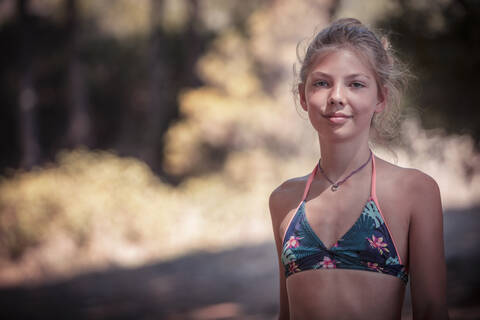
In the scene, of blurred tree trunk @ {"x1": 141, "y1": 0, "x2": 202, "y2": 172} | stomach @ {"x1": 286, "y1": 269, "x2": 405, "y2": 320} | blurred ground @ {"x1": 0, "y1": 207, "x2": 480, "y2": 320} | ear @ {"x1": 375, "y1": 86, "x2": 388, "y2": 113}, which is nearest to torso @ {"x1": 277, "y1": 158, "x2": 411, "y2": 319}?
stomach @ {"x1": 286, "y1": 269, "x2": 405, "y2": 320}

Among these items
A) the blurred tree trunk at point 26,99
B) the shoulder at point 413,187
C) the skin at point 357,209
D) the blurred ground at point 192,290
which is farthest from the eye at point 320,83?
the blurred tree trunk at point 26,99

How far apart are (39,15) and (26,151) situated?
2887 millimetres

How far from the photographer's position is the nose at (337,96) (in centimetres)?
109

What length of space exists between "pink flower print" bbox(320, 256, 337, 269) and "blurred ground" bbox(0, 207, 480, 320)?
3.20m

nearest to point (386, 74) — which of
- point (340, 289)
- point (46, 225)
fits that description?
point (340, 289)

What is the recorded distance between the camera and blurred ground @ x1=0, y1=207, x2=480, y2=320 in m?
4.72

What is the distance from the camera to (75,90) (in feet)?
33.8

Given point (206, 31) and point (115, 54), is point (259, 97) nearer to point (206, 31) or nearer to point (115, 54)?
point (206, 31)

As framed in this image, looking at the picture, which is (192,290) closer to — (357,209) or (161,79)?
(357,209)

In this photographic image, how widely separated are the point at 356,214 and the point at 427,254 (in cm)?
16

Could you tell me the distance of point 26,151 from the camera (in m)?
9.65

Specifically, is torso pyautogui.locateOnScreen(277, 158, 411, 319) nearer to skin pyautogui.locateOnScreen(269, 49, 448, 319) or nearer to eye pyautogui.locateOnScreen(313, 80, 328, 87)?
skin pyautogui.locateOnScreen(269, 49, 448, 319)

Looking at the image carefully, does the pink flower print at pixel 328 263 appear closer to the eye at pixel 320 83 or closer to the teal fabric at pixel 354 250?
the teal fabric at pixel 354 250

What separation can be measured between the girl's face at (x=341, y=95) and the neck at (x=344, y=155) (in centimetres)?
3
